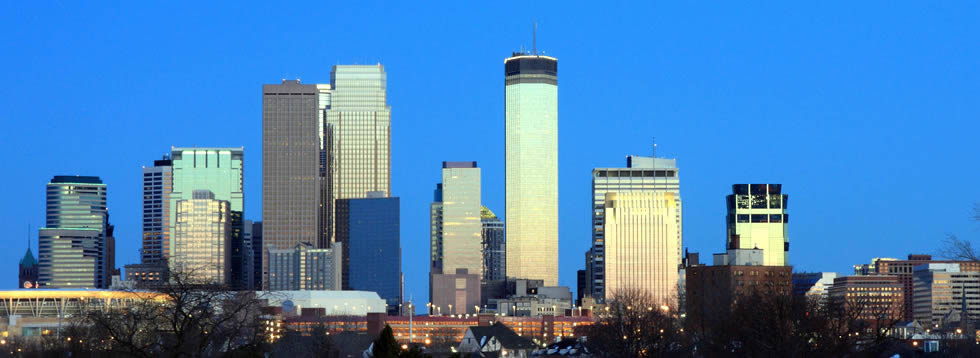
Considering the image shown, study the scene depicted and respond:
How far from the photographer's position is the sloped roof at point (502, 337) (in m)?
184

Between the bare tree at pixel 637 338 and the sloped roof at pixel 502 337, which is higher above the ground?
the bare tree at pixel 637 338

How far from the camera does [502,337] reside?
188250 millimetres

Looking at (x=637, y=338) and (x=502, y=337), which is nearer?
(x=637, y=338)

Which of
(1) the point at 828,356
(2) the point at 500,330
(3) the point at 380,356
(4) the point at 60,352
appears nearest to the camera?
(3) the point at 380,356

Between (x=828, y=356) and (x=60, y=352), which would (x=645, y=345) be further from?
(x=60, y=352)

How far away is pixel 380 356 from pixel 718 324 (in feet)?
213

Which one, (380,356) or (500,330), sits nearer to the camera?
(380,356)

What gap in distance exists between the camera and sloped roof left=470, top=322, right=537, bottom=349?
18388 cm

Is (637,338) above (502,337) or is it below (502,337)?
above

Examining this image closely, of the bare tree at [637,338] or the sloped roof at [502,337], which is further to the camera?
the sloped roof at [502,337]

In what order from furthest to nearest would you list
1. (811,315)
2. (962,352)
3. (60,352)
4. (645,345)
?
(962,352) < (645,345) < (811,315) < (60,352)

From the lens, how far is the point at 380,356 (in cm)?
6062

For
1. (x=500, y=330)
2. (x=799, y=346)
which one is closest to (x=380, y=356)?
(x=799, y=346)

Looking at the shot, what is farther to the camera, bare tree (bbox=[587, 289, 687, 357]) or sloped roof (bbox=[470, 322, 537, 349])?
sloped roof (bbox=[470, 322, 537, 349])
